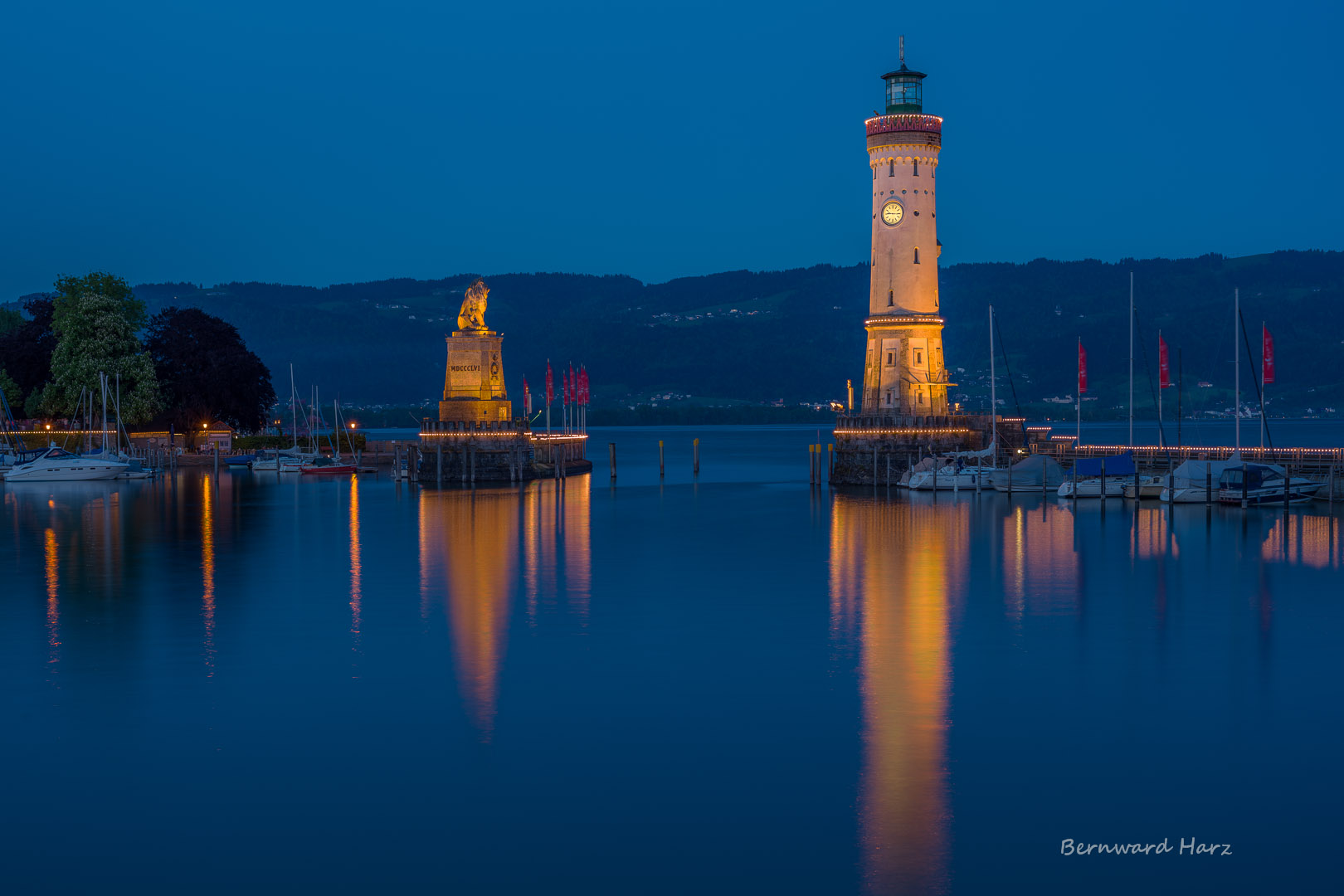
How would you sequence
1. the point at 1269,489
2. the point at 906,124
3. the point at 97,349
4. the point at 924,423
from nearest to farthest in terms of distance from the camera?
the point at 1269,489, the point at 906,124, the point at 924,423, the point at 97,349

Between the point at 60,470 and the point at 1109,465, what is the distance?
68.6 m

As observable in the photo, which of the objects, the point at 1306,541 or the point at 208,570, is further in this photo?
the point at 1306,541

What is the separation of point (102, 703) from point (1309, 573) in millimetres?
33128

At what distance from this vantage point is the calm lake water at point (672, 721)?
625 inches

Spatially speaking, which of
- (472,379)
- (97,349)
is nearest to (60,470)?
(97,349)

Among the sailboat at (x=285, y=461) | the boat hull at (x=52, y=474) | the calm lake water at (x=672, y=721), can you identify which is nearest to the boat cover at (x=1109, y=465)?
the calm lake water at (x=672, y=721)

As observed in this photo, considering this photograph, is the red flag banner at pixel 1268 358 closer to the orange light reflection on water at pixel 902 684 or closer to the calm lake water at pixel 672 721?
the orange light reflection on water at pixel 902 684

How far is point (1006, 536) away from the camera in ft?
171

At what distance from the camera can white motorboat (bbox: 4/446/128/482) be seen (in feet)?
304

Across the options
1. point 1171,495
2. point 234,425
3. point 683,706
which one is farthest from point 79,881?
point 234,425

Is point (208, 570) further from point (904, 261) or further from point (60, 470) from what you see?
point (60, 470)

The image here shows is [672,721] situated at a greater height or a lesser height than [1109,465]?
lesser

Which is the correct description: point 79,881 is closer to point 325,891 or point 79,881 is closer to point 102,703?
point 325,891

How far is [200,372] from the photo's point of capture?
113m
